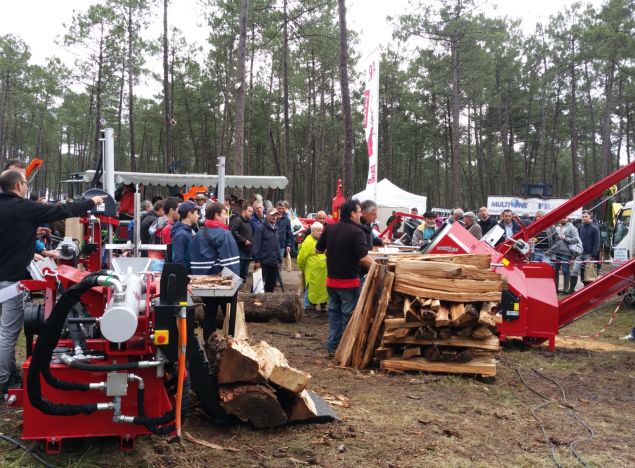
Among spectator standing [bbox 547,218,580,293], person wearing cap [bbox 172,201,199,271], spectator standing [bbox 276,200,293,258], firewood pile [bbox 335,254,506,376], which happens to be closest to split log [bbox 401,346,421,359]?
firewood pile [bbox 335,254,506,376]

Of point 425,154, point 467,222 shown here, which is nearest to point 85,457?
point 467,222

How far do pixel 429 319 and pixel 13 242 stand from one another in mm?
4358

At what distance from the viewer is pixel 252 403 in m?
4.53

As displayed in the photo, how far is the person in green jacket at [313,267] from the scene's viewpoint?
1048 cm

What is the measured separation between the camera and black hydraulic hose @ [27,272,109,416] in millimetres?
3443

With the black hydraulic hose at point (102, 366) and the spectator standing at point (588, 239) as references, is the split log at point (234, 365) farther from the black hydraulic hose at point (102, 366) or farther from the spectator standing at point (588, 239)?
the spectator standing at point (588, 239)

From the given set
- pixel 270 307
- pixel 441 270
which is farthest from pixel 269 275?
pixel 441 270

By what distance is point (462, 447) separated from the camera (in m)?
4.65

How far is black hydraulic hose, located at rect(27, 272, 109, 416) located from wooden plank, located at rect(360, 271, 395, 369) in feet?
12.9

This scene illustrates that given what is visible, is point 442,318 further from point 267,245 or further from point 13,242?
point 267,245

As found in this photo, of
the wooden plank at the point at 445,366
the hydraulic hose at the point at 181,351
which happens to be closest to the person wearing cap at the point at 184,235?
the wooden plank at the point at 445,366

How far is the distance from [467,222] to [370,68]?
17.8 feet

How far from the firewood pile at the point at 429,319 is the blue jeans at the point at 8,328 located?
3.68m

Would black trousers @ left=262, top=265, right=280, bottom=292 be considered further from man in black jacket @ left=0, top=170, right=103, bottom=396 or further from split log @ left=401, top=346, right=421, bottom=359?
Result: man in black jacket @ left=0, top=170, right=103, bottom=396
